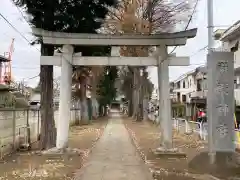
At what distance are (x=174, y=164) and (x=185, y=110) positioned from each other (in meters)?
37.2

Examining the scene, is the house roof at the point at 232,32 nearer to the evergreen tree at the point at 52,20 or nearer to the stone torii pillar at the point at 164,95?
the stone torii pillar at the point at 164,95

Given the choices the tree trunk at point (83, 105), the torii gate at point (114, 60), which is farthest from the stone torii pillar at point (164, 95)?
the tree trunk at point (83, 105)

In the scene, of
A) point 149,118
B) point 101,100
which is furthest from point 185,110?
point 101,100

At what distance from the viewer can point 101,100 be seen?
205ft

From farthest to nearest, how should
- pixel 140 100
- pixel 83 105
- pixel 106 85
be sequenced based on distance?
pixel 106 85
pixel 140 100
pixel 83 105

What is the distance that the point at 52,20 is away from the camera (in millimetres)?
14359

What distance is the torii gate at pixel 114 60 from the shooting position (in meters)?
14.0

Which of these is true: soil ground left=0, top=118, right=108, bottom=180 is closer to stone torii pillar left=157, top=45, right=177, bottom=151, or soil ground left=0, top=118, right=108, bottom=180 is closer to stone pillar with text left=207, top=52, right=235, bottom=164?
stone torii pillar left=157, top=45, right=177, bottom=151

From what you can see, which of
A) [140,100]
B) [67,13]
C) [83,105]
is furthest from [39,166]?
[140,100]

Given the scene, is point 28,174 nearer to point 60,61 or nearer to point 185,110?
Result: point 60,61

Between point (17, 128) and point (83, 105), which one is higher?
point (83, 105)

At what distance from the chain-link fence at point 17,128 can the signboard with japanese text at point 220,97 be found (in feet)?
→ 21.2

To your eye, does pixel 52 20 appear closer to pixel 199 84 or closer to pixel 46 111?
pixel 46 111

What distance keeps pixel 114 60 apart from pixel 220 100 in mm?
4576
